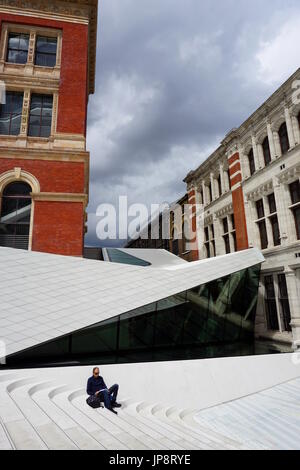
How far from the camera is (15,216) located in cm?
1686

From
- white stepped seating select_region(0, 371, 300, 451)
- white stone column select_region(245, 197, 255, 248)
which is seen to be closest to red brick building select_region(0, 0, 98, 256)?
white stepped seating select_region(0, 371, 300, 451)

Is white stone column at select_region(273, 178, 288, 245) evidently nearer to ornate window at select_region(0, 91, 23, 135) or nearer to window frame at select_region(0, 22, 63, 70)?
window frame at select_region(0, 22, 63, 70)

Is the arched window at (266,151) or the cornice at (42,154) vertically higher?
the arched window at (266,151)

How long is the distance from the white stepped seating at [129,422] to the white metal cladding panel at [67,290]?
5.48ft

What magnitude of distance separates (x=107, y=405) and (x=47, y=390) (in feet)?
4.86

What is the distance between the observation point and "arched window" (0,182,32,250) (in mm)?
16594

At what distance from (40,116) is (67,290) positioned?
14.0m

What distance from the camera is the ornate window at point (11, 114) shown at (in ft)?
59.3

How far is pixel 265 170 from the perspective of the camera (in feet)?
63.1

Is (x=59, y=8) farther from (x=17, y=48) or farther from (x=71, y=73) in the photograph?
(x=71, y=73)

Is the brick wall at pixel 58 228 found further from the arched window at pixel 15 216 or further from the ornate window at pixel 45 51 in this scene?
the ornate window at pixel 45 51

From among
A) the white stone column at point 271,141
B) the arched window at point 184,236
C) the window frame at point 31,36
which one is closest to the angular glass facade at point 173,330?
the white stone column at point 271,141

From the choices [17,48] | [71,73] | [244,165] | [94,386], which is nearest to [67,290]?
[94,386]
